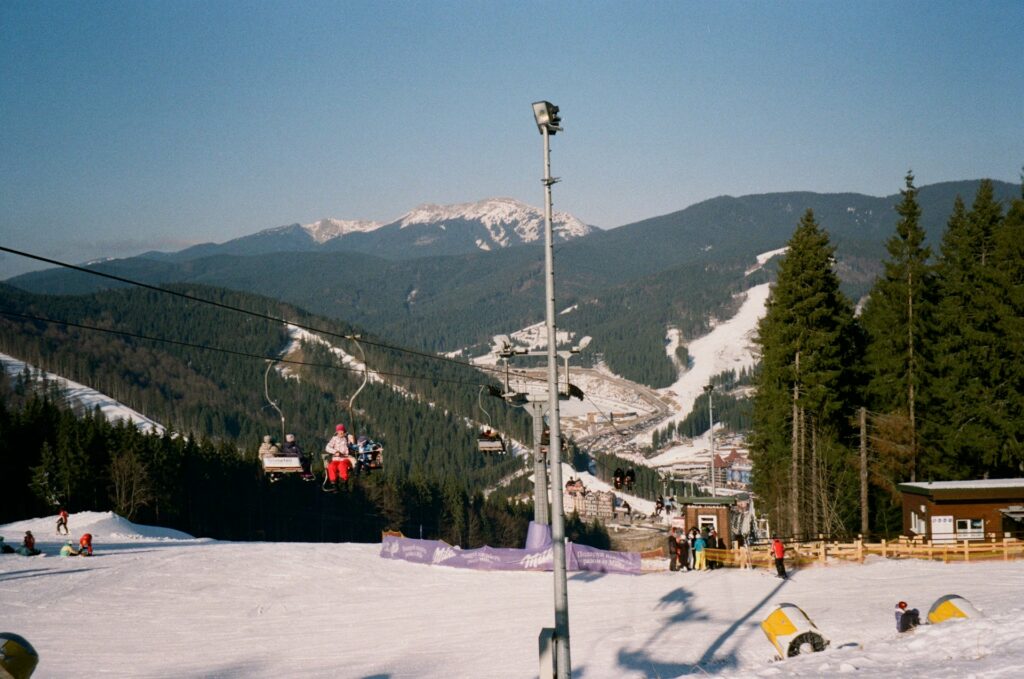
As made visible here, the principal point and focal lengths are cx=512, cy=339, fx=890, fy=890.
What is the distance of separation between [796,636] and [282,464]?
15.2 metres

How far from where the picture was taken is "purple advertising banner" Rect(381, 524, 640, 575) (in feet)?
116

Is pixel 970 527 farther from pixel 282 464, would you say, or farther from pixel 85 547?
pixel 85 547

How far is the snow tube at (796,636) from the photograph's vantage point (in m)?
19.5

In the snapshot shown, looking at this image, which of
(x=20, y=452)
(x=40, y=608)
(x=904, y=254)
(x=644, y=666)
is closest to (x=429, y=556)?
(x=40, y=608)

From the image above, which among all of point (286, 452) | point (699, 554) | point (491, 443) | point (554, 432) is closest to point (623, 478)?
point (699, 554)

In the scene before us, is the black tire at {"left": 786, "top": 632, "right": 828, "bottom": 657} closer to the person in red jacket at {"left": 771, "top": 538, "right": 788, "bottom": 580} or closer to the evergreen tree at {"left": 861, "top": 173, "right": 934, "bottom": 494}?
the person in red jacket at {"left": 771, "top": 538, "right": 788, "bottom": 580}

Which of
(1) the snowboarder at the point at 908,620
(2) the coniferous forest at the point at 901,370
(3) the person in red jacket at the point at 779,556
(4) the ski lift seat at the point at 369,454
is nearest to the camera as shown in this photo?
A: (1) the snowboarder at the point at 908,620

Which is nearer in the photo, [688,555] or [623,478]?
[623,478]

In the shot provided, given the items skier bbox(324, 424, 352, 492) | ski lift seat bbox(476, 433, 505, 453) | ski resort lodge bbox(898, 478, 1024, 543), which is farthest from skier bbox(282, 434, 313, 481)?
ski resort lodge bbox(898, 478, 1024, 543)

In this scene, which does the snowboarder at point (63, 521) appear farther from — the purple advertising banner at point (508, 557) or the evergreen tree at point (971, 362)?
the evergreen tree at point (971, 362)

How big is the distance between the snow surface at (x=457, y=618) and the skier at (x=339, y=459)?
4.84 m

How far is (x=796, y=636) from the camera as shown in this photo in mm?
19516

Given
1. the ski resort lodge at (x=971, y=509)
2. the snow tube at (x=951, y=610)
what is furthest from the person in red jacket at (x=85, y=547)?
the ski resort lodge at (x=971, y=509)

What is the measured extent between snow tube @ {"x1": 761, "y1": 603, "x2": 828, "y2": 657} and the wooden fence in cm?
1554
